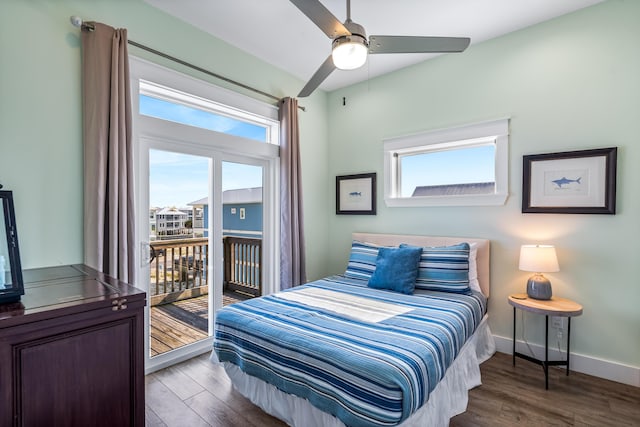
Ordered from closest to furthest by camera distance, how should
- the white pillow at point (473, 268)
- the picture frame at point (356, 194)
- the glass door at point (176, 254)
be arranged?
the glass door at point (176, 254) → the white pillow at point (473, 268) → the picture frame at point (356, 194)

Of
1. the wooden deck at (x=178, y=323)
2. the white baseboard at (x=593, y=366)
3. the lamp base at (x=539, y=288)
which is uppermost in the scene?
the lamp base at (x=539, y=288)

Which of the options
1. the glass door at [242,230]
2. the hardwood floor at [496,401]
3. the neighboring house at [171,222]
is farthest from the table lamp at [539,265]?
the neighboring house at [171,222]

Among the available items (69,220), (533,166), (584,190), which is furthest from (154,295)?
(584,190)

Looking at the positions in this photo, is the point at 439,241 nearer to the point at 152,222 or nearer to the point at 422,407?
the point at 422,407

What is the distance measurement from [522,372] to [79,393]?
308 centimetres

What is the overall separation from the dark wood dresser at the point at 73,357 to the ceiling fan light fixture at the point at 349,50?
1.69m

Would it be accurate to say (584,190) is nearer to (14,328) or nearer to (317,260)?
(317,260)

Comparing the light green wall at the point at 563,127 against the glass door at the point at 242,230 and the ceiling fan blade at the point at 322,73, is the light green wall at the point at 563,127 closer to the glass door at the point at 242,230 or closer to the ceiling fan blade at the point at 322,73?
the ceiling fan blade at the point at 322,73

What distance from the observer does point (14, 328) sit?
1063mm

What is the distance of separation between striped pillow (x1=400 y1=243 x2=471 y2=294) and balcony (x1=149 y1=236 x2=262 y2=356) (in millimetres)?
1985

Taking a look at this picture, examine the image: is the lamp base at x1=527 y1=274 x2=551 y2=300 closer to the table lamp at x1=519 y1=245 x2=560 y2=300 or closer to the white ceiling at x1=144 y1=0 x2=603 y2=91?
the table lamp at x1=519 y1=245 x2=560 y2=300

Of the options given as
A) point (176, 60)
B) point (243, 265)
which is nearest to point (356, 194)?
point (243, 265)

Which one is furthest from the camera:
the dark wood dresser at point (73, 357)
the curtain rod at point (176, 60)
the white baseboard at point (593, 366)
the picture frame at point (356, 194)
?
the picture frame at point (356, 194)

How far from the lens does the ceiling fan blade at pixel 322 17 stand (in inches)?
63.0
